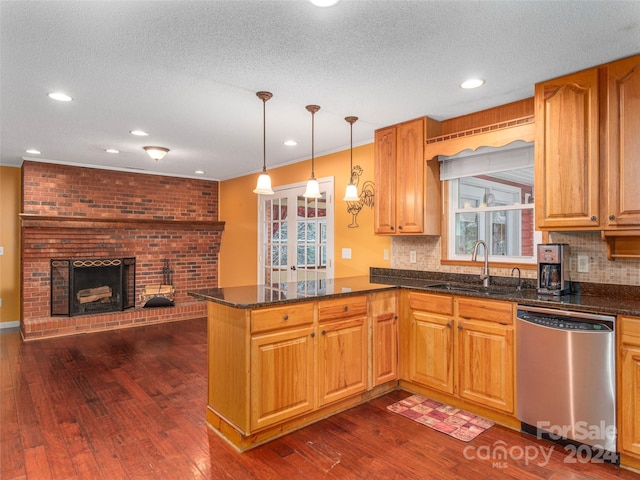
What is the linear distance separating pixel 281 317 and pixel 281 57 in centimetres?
159

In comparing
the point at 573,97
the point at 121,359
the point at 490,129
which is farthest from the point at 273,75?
the point at 121,359

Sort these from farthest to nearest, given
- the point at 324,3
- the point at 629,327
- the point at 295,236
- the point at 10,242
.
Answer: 1. the point at 10,242
2. the point at 295,236
3. the point at 629,327
4. the point at 324,3

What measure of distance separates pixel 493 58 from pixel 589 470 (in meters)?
2.44

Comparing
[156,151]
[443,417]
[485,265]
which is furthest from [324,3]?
[156,151]

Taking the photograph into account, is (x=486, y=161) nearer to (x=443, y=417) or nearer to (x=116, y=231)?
(x=443, y=417)

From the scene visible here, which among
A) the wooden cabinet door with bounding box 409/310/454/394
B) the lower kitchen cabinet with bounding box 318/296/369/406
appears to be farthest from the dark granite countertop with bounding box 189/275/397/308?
the wooden cabinet door with bounding box 409/310/454/394

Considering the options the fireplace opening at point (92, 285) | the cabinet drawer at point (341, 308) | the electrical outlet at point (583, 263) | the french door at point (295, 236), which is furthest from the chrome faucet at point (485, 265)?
the fireplace opening at point (92, 285)

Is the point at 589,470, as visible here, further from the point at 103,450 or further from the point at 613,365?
the point at 103,450

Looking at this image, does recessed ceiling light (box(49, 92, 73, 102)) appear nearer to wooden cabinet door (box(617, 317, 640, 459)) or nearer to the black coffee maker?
the black coffee maker

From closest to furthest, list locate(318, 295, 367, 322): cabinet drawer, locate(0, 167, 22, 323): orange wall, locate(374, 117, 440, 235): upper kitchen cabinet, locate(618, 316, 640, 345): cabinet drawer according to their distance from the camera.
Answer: locate(618, 316, 640, 345): cabinet drawer < locate(318, 295, 367, 322): cabinet drawer < locate(374, 117, 440, 235): upper kitchen cabinet < locate(0, 167, 22, 323): orange wall

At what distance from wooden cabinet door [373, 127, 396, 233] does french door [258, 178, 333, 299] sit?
0.96 meters

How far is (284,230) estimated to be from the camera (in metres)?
5.46

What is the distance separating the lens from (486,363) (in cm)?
A: 275

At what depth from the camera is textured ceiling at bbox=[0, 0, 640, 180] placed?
1903mm
